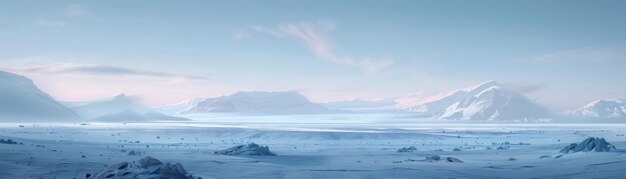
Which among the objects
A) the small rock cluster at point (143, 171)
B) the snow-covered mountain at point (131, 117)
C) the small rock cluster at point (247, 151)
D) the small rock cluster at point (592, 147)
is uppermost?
the snow-covered mountain at point (131, 117)

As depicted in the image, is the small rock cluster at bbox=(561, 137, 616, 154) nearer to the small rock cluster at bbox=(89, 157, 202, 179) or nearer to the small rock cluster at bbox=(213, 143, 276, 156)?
the small rock cluster at bbox=(213, 143, 276, 156)

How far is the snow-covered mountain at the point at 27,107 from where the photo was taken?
6655 inches

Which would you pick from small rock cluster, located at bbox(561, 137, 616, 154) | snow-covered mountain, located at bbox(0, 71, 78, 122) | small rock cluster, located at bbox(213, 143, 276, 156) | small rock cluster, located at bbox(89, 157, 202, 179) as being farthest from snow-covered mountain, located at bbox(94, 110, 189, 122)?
small rock cluster, located at bbox(89, 157, 202, 179)

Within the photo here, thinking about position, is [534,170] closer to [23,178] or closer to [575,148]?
[575,148]

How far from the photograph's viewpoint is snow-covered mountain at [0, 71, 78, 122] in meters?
169

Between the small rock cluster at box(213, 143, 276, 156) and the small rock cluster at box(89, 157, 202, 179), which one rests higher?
the small rock cluster at box(213, 143, 276, 156)

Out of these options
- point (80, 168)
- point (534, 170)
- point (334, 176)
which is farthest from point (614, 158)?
point (80, 168)

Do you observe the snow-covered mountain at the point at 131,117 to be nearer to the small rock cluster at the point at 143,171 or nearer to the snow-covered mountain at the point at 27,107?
the snow-covered mountain at the point at 27,107

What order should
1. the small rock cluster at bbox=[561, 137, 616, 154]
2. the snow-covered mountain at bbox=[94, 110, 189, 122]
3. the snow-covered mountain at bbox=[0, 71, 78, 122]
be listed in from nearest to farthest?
1. the small rock cluster at bbox=[561, 137, 616, 154]
2. the snow-covered mountain at bbox=[94, 110, 189, 122]
3. the snow-covered mountain at bbox=[0, 71, 78, 122]

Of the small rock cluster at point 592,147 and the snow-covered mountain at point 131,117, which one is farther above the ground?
the snow-covered mountain at point 131,117

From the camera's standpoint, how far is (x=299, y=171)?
20984mm

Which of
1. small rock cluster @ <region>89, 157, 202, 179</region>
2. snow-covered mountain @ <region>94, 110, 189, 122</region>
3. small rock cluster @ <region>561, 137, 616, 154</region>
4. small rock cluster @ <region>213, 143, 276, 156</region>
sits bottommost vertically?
small rock cluster @ <region>89, 157, 202, 179</region>

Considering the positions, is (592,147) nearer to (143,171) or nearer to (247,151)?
(247,151)

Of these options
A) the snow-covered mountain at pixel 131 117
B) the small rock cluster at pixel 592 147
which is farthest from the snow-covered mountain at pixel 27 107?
the small rock cluster at pixel 592 147
